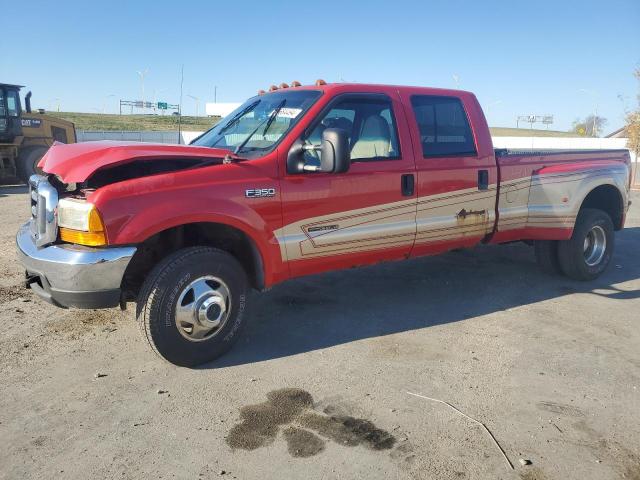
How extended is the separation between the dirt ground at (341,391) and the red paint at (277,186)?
0.69 meters

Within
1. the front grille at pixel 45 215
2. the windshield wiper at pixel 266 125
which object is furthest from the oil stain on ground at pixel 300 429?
the windshield wiper at pixel 266 125

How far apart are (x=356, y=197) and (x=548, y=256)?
10.1 ft

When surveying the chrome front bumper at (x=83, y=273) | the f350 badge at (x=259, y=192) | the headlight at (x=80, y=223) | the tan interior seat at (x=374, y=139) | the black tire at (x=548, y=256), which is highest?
the tan interior seat at (x=374, y=139)

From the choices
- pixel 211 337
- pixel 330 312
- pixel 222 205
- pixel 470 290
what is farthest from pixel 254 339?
pixel 470 290

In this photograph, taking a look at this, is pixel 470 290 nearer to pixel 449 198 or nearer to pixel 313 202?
pixel 449 198

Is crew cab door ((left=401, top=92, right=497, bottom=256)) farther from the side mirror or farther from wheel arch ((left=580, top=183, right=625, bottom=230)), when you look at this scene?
wheel arch ((left=580, top=183, right=625, bottom=230))

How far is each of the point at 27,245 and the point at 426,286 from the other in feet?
12.6

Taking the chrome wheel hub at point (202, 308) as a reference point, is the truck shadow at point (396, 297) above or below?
below

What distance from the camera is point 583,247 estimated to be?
5.92m

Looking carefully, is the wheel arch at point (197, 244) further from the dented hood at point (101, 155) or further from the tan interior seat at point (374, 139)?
the tan interior seat at point (374, 139)

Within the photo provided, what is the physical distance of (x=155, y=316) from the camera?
352cm

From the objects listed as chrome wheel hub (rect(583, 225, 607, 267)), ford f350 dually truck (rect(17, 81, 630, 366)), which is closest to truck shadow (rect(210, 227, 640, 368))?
chrome wheel hub (rect(583, 225, 607, 267))

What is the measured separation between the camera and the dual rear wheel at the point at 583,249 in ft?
19.3

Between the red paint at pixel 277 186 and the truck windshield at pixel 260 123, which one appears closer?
the red paint at pixel 277 186
